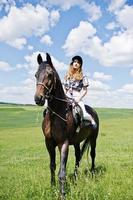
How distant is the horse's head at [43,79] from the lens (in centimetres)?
796

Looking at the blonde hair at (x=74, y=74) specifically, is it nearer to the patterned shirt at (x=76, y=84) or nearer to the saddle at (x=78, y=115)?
the patterned shirt at (x=76, y=84)

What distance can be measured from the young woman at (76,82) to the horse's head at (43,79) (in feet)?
5.41

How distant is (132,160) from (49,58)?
877cm

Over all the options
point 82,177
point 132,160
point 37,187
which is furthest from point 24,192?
point 132,160

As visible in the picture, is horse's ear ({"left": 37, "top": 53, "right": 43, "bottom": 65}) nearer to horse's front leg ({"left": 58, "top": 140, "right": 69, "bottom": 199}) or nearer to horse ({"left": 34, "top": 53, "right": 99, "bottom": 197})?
horse ({"left": 34, "top": 53, "right": 99, "bottom": 197})

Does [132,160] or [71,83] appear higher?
[71,83]

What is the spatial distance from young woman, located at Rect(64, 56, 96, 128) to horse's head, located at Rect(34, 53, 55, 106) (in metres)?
1.65

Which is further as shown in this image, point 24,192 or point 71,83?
point 71,83

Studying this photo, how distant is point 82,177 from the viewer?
10.4m

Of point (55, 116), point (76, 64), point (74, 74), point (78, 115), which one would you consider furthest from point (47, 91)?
point (76, 64)

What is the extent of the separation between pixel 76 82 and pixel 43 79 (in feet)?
7.48

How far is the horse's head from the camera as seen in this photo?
26.1ft

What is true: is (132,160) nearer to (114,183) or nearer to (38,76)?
(114,183)

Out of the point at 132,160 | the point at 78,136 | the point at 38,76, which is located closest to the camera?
the point at 38,76
